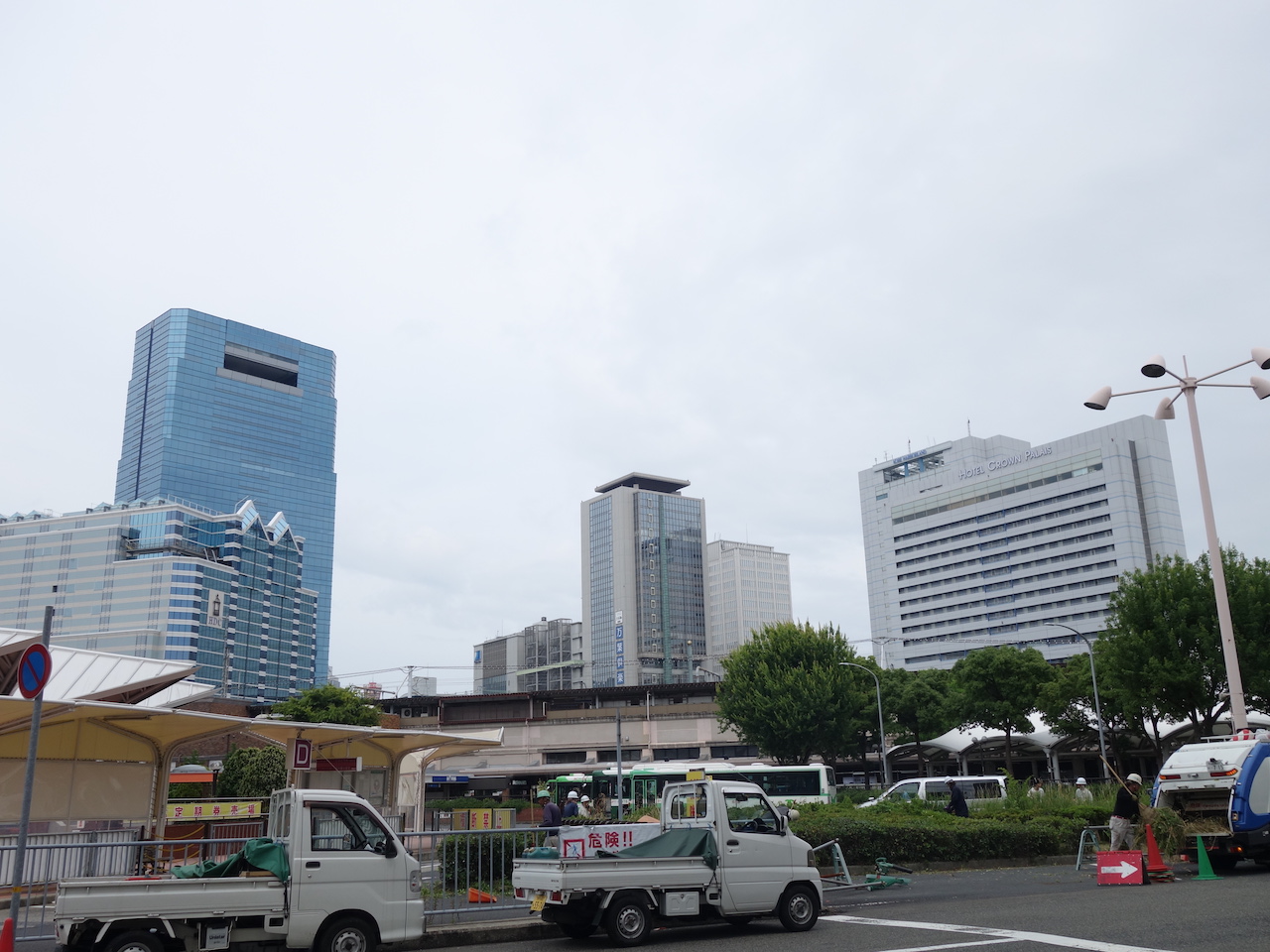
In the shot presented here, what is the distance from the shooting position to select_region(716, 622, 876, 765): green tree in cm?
5353

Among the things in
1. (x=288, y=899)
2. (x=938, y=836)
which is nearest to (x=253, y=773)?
(x=938, y=836)

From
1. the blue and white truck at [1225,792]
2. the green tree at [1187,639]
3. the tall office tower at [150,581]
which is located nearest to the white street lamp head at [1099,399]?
the blue and white truck at [1225,792]

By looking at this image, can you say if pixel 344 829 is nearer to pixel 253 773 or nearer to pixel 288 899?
pixel 288 899

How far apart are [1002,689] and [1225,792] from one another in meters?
44.4

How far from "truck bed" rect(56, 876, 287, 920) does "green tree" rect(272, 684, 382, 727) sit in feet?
164

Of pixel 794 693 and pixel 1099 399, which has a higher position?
pixel 1099 399

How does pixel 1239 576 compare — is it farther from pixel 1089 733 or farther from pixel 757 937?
pixel 757 937

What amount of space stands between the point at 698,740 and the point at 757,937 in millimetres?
57658

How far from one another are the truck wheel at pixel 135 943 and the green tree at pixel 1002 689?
56.5 metres

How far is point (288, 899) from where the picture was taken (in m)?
10.4

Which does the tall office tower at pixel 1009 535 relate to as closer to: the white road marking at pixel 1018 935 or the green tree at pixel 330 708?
the green tree at pixel 330 708

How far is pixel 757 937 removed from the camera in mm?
12422

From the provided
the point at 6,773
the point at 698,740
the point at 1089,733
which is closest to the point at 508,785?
the point at 698,740

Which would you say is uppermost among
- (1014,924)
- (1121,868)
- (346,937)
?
(346,937)
